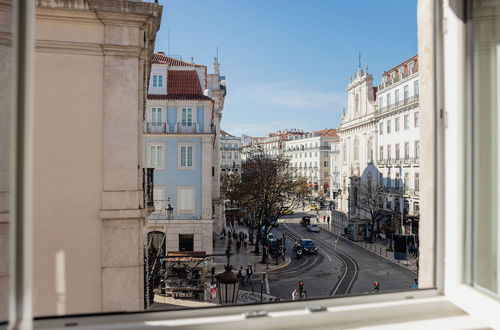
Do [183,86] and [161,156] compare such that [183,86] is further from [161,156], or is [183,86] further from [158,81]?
[161,156]

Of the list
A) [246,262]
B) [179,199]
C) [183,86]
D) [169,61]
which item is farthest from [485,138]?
[246,262]

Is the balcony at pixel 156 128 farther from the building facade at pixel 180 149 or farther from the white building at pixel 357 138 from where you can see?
the white building at pixel 357 138

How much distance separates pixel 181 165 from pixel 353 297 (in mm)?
12598

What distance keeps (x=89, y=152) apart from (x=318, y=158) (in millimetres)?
48557

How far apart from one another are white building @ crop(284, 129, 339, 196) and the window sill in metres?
47.0

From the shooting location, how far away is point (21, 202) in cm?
120

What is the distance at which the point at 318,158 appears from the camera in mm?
50781

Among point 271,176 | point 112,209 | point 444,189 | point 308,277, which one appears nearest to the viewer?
point 444,189

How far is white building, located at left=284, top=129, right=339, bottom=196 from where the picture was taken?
4981cm

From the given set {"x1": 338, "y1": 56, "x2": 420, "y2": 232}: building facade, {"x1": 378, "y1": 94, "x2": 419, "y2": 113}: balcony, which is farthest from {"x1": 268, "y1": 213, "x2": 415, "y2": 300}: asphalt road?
{"x1": 378, "y1": 94, "x2": 419, "y2": 113}: balcony

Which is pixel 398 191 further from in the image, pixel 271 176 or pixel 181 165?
pixel 181 165

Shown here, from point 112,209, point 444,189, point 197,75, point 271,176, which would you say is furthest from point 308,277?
point 444,189

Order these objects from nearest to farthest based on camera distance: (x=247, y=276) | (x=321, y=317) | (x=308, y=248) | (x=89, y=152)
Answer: (x=321, y=317) → (x=89, y=152) → (x=247, y=276) → (x=308, y=248)

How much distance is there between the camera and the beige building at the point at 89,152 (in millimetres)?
3173
